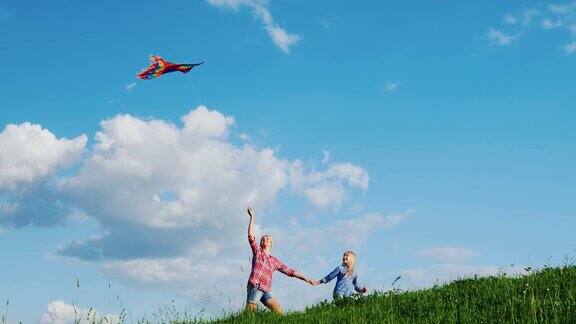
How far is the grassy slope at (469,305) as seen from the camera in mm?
9438

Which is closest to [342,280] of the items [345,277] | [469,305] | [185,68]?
[345,277]

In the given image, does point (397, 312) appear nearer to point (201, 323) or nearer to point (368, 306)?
point (368, 306)

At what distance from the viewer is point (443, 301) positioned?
37.8 feet

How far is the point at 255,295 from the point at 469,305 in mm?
4542

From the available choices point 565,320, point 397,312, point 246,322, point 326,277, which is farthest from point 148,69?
point 565,320

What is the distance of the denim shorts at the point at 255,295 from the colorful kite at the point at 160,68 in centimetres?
718

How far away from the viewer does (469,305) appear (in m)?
10.8

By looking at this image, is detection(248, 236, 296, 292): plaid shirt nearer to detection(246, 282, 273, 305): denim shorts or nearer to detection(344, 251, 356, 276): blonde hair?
detection(246, 282, 273, 305): denim shorts

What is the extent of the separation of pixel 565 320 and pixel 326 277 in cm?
711

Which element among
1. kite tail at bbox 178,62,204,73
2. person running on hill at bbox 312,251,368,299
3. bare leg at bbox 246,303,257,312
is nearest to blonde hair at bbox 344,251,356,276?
person running on hill at bbox 312,251,368,299

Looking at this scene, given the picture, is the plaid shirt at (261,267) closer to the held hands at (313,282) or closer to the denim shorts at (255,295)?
the denim shorts at (255,295)

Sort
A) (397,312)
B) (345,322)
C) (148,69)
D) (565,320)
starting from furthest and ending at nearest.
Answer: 1. (148,69)
2. (397,312)
3. (345,322)
4. (565,320)

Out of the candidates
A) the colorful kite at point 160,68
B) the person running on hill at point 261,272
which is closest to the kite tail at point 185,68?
the colorful kite at point 160,68

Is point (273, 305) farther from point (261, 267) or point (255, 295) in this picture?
point (261, 267)
